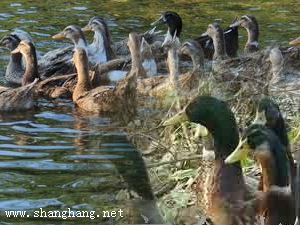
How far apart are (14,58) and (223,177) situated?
7.91 m

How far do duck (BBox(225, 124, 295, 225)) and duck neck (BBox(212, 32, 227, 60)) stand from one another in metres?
8.01

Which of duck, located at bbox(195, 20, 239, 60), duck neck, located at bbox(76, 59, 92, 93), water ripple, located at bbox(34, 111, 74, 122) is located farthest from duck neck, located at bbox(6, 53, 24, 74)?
duck, located at bbox(195, 20, 239, 60)

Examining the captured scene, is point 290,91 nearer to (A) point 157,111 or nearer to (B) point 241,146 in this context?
(A) point 157,111

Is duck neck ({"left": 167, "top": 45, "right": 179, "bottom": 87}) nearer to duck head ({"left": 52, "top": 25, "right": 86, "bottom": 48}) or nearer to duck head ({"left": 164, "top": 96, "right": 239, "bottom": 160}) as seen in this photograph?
duck head ({"left": 52, "top": 25, "right": 86, "bottom": 48})

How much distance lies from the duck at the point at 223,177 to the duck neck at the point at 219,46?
7.14 meters

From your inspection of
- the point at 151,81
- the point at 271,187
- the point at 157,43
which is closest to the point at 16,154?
the point at 151,81

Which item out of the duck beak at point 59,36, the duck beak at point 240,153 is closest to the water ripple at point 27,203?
the duck beak at point 240,153

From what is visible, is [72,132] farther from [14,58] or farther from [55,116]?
[14,58]

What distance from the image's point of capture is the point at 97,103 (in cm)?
1121

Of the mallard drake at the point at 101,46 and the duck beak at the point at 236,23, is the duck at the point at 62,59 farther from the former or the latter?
the duck beak at the point at 236,23

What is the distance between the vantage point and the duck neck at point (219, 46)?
13.8m

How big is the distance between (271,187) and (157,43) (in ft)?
28.0

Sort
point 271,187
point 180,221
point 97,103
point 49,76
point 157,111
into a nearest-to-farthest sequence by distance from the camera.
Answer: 1. point 271,187
2. point 180,221
3. point 157,111
4. point 97,103
5. point 49,76

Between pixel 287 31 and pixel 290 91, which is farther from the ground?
pixel 290 91
